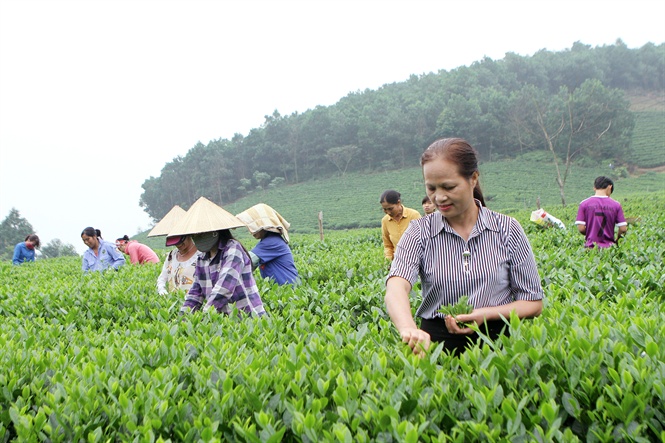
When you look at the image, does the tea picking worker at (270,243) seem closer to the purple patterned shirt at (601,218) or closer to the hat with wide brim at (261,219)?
the hat with wide brim at (261,219)

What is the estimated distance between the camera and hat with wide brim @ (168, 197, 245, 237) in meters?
3.53

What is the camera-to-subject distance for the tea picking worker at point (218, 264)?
3.57 m

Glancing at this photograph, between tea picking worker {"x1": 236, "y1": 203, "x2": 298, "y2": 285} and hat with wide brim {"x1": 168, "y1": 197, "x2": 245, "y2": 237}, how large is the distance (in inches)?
25.2

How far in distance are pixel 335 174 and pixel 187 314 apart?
66.3m

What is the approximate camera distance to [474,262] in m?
2.29

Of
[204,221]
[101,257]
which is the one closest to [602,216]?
[204,221]

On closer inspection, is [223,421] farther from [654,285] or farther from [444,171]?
[654,285]

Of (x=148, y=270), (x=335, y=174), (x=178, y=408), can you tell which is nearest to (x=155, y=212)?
(x=335, y=174)

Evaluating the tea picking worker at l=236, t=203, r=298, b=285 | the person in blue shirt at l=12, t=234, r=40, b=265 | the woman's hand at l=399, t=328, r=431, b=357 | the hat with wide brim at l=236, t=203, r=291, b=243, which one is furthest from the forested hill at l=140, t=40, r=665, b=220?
the woman's hand at l=399, t=328, r=431, b=357

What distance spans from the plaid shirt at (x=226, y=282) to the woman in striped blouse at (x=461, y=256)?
5.18ft

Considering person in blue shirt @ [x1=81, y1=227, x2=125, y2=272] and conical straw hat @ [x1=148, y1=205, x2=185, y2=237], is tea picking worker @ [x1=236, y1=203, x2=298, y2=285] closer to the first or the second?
conical straw hat @ [x1=148, y1=205, x2=185, y2=237]

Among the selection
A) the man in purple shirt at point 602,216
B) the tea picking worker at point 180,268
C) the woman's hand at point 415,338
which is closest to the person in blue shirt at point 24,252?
the tea picking worker at point 180,268

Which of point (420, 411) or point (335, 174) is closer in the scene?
point (420, 411)

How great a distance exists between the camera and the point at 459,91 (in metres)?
80.6
